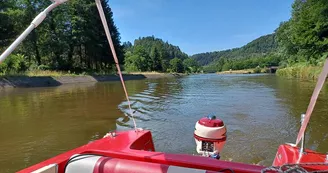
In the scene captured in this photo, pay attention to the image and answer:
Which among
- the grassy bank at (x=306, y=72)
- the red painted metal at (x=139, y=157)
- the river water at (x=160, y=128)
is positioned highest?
the grassy bank at (x=306, y=72)

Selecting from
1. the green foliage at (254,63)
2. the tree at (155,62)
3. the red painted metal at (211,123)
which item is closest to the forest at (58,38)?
the red painted metal at (211,123)

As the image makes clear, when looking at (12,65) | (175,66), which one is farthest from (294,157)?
(175,66)

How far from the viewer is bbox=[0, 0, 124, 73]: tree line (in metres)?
22.1

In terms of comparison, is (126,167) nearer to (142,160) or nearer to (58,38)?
(142,160)

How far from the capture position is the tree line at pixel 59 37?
22125mm

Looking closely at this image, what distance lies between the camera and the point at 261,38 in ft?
626

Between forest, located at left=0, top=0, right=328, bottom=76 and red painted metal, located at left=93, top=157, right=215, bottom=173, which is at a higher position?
forest, located at left=0, top=0, right=328, bottom=76

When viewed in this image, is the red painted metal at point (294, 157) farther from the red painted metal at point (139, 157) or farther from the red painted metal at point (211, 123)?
the red painted metal at point (211, 123)

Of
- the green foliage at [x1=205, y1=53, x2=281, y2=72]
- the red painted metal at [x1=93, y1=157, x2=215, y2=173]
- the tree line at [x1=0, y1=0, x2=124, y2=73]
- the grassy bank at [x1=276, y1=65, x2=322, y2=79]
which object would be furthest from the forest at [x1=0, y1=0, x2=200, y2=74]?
the green foliage at [x1=205, y1=53, x2=281, y2=72]

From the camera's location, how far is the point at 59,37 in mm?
27750

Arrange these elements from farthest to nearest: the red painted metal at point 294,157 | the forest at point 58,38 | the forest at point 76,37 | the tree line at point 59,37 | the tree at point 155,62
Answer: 1. the tree at point 155,62
2. the tree line at point 59,37
3. the forest at point 58,38
4. the forest at point 76,37
5. the red painted metal at point 294,157

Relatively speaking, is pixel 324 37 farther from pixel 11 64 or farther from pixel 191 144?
pixel 11 64

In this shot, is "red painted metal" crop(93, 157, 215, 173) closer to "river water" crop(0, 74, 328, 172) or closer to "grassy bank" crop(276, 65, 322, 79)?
"river water" crop(0, 74, 328, 172)

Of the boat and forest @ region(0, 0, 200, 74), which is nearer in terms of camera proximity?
the boat
